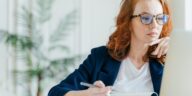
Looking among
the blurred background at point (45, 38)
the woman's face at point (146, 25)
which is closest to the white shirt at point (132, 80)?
the woman's face at point (146, 25)

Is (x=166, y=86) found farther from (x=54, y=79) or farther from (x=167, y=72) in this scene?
(x=54, y=79)

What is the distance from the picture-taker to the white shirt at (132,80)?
115 centimetres

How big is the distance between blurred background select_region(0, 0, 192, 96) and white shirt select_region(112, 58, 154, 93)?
160cm

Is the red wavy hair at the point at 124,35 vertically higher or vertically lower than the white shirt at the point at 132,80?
higher

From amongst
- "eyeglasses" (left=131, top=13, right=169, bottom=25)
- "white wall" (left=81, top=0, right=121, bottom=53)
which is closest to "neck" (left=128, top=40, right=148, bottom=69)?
"eyeglasses" (left=131, top=13, right=169, bottom=25)

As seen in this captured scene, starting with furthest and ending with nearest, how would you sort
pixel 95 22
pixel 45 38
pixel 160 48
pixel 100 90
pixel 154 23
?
pixel 95 22 → pixel 45 38 → pixel 160 48 → pixel 154 23 → pixel 100 90

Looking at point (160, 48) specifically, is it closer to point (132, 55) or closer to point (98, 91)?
point (132, 55)

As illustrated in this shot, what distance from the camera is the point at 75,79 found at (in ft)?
4.09

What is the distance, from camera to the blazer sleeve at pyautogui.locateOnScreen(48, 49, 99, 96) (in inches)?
46.7

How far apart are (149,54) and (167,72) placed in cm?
60

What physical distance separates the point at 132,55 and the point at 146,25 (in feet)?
0.61

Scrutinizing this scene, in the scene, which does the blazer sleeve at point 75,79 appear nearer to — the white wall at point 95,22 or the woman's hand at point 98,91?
the woman's hand at point 98,91

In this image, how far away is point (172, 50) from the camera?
0.64 metres

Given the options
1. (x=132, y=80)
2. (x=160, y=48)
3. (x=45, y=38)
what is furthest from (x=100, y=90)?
(x=45, y=38)
